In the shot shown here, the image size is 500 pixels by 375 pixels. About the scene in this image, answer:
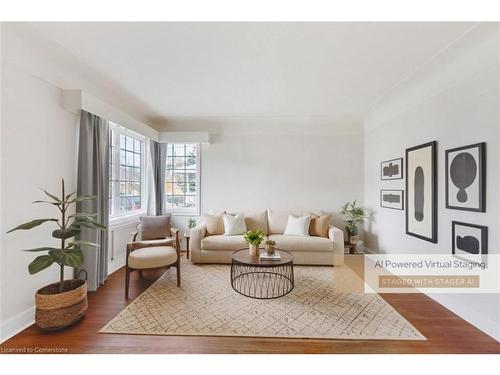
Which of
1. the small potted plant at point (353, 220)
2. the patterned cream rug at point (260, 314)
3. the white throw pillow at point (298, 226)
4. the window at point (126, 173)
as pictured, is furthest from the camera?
the small potted plant at point (353, 220)

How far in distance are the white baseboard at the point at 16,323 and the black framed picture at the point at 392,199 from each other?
4.52 m

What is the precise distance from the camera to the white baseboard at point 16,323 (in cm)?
184

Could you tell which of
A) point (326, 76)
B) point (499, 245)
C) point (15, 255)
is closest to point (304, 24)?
point (326, 76)

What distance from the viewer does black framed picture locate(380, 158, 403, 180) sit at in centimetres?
331

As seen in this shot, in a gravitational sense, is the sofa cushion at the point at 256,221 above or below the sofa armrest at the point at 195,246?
above

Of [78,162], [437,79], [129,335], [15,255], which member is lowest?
[129,335]

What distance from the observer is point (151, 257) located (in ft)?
8.92

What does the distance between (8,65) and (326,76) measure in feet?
10.1

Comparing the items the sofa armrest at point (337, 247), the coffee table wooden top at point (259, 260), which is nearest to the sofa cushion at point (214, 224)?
the coffee table wooden top at point (259, 260)

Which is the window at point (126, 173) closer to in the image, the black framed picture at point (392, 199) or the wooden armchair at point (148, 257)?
the wooden armchair at point (148, 257)

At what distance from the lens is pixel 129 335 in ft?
6.36

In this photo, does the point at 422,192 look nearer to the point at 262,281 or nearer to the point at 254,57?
the point at 262,281

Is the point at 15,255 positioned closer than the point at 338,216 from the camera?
Yes

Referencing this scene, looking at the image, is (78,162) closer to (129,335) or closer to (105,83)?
(105,83)
